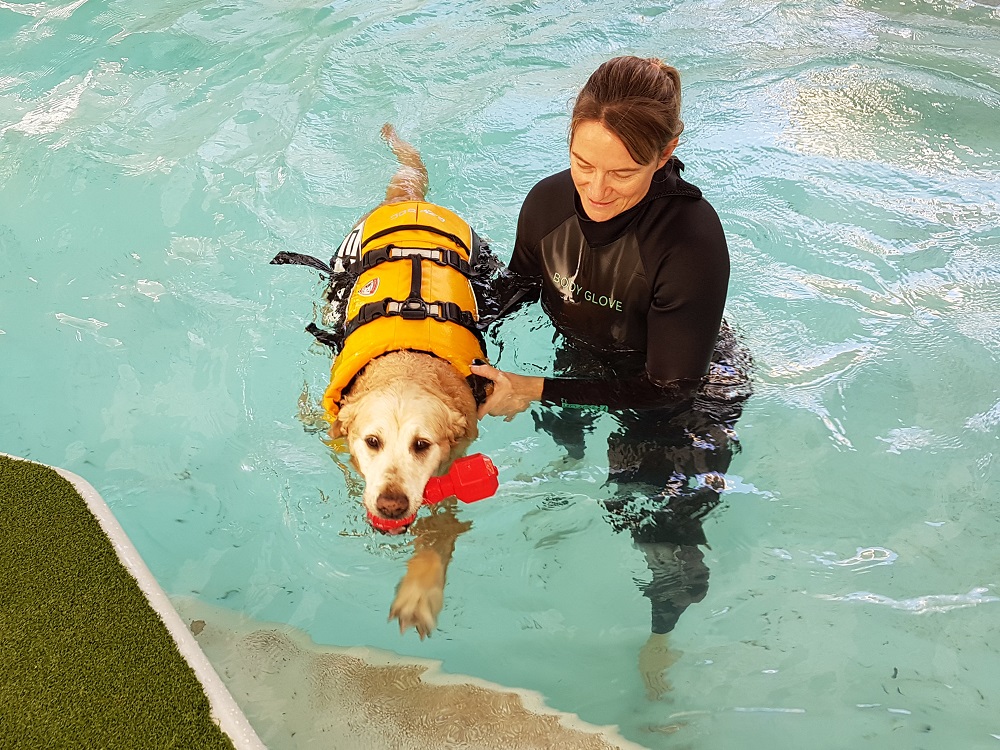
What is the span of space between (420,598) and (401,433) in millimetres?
629

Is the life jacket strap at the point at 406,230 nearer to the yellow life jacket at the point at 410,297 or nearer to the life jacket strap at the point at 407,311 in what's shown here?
the yellow life jacket at the point at 410,297

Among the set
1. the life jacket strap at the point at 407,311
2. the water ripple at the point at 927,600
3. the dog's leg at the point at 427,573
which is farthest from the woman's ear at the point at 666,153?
the water ripple at the point at 927,600

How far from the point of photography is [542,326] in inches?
160

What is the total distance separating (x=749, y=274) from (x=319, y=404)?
107 inches

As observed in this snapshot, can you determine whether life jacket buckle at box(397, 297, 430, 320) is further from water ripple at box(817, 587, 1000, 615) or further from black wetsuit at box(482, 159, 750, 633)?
water ripple at box(817, 587, 1000, 615)

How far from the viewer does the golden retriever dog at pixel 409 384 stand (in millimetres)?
2971

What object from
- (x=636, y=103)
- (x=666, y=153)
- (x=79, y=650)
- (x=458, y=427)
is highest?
(x=636, y=103)

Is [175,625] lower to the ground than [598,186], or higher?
lower

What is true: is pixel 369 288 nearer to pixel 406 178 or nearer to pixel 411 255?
pixel 411 255

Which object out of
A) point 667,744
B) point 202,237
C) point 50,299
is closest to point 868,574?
point 667,744

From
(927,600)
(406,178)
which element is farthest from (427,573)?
(406,178)

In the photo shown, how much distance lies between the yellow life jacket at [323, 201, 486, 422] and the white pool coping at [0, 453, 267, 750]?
1023 mm

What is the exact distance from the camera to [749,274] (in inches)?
196

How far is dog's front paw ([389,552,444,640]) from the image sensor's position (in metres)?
3.02
